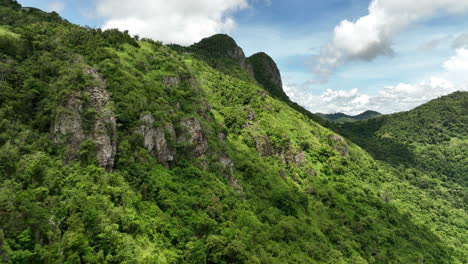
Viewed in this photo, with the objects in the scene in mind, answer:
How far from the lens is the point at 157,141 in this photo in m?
49.0

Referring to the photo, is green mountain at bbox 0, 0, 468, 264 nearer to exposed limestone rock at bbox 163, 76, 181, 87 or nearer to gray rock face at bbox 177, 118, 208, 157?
gray rock face at bbox 177, 118, 208, 157

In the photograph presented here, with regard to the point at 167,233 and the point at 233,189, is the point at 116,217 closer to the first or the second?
the point at 167,233

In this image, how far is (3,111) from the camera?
116 ft

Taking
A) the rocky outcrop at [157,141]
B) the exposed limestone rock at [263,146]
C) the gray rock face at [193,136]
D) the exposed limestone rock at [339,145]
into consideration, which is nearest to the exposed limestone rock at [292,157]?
the exposed limestone rock at [263,146]

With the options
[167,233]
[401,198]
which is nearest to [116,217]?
[167,233]

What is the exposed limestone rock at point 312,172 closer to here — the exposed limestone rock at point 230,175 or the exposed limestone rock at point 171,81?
the exposed limestone rock at point 230,175

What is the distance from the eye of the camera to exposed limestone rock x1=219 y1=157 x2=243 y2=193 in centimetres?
6182

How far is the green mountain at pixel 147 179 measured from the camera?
28.9m

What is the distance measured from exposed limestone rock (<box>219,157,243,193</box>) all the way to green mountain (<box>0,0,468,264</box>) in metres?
0.35

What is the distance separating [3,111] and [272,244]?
1964 inches

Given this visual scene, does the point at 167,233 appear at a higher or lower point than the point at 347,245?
higher

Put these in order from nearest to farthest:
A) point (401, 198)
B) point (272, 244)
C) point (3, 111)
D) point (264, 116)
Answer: point (3, 111)
point (272, 244)
point (264, 116)
point (401, 198)

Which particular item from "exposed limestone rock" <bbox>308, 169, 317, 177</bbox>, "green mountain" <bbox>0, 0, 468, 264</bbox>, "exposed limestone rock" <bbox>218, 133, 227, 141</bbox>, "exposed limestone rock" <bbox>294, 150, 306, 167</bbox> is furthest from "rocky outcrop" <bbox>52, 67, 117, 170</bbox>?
"exposed limestone rock" <bbox>308, 169, 317, 177</bbox>

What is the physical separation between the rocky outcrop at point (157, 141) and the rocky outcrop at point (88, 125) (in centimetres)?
581
